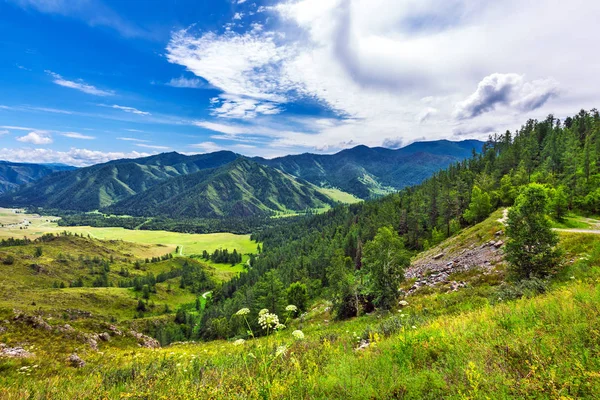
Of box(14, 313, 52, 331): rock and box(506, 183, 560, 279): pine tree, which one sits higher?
box(506, 183, 560, 279): pine tree

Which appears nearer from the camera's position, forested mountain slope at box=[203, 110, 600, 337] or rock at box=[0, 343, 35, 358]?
rock at box=[0, 343, 35, 358]

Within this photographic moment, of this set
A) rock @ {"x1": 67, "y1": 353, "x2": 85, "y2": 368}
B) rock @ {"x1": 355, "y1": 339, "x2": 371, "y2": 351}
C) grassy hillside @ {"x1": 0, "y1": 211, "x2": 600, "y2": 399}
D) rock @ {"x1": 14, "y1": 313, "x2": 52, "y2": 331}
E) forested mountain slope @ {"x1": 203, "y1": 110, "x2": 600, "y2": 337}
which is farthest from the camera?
forested mountain slope @ {"x1": 203, "y1": 110, "x2": 600, "y2": 337}

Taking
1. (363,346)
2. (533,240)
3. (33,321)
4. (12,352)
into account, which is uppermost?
(533,240)

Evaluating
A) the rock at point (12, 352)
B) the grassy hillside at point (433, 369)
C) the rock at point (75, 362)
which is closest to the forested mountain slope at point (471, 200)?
the grassy hillside at point (433, 369)

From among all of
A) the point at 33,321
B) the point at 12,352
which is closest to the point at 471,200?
the point at 12,352

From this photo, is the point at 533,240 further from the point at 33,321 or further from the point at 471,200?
the point at 471,200

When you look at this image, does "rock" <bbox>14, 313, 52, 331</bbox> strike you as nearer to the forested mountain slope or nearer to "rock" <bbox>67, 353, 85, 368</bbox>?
"rock" <bbox>67, 353, 85, 368</bbox>

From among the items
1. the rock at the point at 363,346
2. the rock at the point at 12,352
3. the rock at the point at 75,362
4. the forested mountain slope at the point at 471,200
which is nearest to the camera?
the rock at the point at 363,346

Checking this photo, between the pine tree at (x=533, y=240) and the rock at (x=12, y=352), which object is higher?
the pine tree at (x=533, y=240)

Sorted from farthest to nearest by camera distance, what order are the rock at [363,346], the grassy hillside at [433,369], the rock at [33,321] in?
the rock at [33,321], the rock at [363,346], the grassy hillside at [433,369]

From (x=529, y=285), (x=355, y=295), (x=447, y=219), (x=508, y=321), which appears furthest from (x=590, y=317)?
(x=447, y=219)

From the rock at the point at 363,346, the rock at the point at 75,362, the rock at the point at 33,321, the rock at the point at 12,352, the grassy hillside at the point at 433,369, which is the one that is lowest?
the rock at the point at 33,321

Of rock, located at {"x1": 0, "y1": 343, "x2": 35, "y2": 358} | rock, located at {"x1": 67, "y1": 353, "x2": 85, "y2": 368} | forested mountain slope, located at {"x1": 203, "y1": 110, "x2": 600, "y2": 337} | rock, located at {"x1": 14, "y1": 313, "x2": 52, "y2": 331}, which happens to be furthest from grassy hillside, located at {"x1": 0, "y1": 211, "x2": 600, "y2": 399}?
rock, located at {"x1": 14, "y1": 313, "x2": 52, "y2": 331}

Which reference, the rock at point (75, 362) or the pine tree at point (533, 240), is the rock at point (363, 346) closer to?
the pine tree at point (533, 240)
